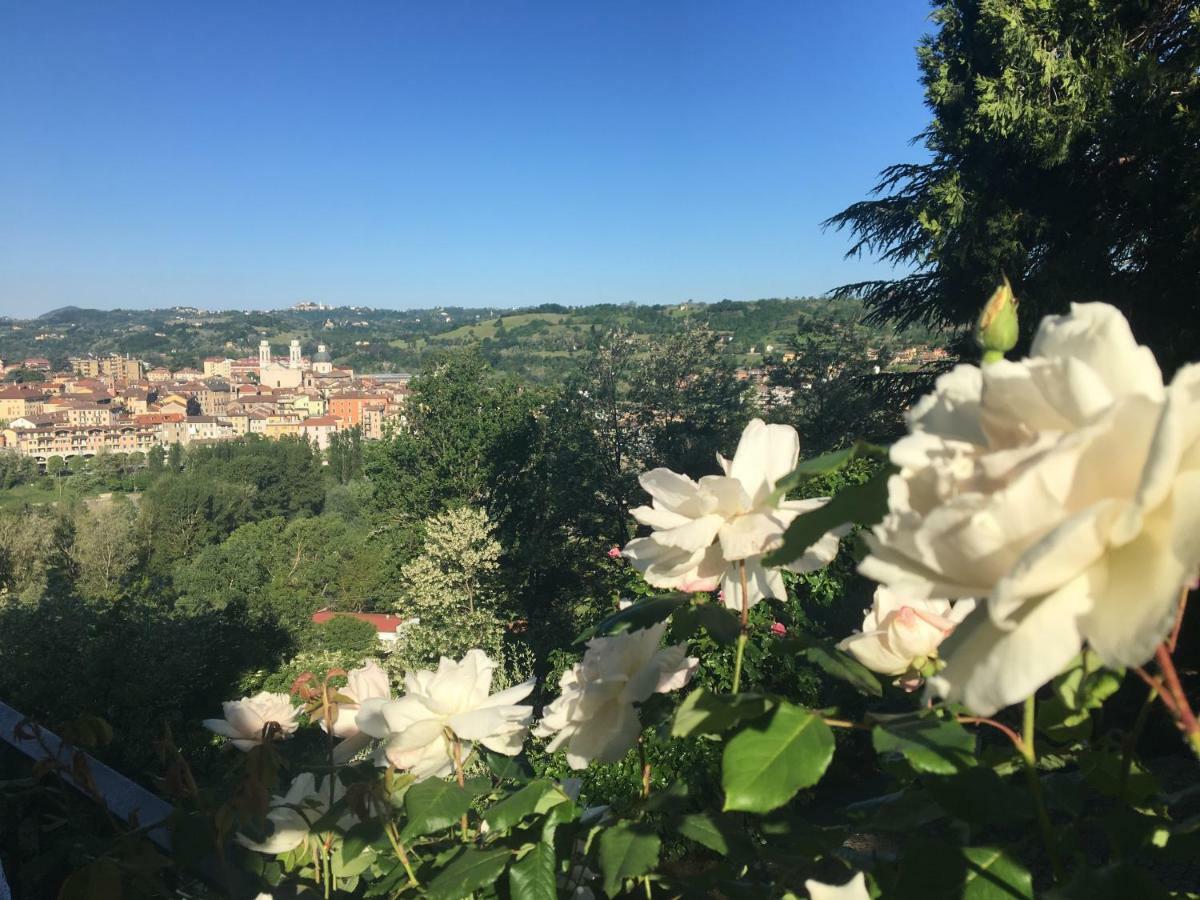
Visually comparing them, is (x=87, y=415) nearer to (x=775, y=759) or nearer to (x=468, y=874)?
(x=468, y=874)

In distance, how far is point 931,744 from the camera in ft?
1.46

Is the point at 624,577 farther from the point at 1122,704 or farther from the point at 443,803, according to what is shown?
the point at 443,803

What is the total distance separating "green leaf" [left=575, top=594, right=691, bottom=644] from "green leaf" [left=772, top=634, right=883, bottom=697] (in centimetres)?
9

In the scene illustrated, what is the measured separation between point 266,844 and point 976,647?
0.74 metres

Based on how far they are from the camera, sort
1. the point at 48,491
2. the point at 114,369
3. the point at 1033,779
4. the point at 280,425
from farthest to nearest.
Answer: the point at 114,369
the point at 280,425
the point at 48,491
the point at 1033,779

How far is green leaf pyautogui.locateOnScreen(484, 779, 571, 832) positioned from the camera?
621mm

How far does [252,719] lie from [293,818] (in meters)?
0.11

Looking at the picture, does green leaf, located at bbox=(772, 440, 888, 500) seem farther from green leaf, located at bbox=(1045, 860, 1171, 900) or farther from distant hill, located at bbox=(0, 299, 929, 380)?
distant hill, located at bbox=(0, 299, 929, 380)

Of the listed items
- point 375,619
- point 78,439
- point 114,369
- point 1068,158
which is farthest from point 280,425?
point 1068,158

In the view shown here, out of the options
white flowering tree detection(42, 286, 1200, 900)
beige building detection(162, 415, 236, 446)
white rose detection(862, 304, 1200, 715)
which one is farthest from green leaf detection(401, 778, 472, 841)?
beige building detection(162, 415, 236, 446)

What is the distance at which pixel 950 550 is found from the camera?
0.31 m

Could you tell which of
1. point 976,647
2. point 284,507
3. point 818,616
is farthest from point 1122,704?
point 284,507

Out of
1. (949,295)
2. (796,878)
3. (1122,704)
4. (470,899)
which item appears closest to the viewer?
(796,878)

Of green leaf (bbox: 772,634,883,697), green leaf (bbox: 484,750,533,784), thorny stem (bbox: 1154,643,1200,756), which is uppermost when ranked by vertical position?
thorny stem (bbox: 1154,643,1200,756)
